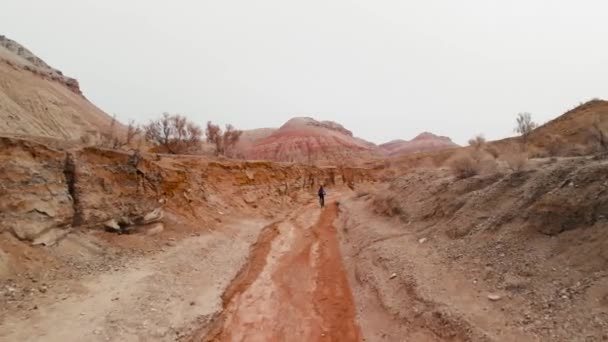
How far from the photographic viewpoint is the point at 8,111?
119ft

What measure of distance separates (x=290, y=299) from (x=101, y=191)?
8.19 meters

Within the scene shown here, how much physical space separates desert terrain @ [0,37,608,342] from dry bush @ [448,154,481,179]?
0.08 meters

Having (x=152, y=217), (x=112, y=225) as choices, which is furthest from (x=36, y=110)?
(x=112, y=225)

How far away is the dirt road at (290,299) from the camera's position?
24.4 ft

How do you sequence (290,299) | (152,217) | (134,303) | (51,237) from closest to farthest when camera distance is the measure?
(134,303) < (290,299) < (51,237) < (152,217)

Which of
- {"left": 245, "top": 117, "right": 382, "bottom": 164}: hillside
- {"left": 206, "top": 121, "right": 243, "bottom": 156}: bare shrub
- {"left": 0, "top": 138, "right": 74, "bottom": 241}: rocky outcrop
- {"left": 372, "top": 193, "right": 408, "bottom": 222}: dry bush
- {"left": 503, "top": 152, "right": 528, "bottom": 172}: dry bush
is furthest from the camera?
{"left": 245, "top": 117, "right": 382, "bottom": 164}: hillside

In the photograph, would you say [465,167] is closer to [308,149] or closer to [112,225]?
[112,225]

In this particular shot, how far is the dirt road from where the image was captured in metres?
7.44

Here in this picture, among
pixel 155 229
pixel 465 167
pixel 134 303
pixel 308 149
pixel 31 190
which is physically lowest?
pixel 134 303

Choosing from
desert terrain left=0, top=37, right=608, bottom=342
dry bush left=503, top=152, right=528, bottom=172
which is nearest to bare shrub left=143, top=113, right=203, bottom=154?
desert terrain left=0, top=37, right=608, bottom=342

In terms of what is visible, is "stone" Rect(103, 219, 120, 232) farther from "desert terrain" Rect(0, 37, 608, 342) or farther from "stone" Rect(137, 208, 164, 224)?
"stone" Rect(137, 208, 164, 224)

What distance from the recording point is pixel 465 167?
586 inches

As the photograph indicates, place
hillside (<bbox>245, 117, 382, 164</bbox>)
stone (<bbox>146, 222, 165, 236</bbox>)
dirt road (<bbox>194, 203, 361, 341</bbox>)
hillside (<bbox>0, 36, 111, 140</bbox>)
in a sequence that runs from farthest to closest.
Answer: hillside (<bbox>245, 117, 382, 164</bbox>) < hillside (<bbox>0, 36, 111, 140</bbox>) < stone (<bbox>146, 222, 165, 236</bbox>) < dirt road (<bbox>194, 203, 361, 341</bbox>)

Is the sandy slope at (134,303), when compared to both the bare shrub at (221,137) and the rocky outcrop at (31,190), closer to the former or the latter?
the rocky outcrop at (31,190)
